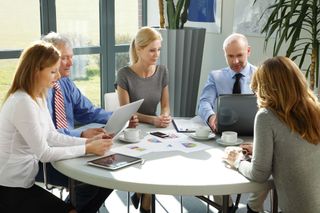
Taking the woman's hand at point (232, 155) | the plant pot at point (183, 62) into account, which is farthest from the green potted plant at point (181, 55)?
the woman's hand at point (232, 155)

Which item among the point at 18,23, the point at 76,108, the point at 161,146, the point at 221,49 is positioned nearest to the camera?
the point at 161,146

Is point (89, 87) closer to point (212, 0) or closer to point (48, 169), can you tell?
point (212, 0)

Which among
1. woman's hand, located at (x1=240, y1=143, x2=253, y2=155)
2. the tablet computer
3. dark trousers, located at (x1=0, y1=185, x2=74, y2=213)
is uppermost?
woman's hand, located at (x1=240, y1=143, x2=253, y2=155)

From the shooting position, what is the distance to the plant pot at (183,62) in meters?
3.85

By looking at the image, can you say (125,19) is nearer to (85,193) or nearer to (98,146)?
(85,193)

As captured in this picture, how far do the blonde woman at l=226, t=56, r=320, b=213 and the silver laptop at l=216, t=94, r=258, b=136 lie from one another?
1.39 ft

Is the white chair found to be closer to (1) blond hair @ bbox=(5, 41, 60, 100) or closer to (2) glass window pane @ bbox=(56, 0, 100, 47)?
(1) blond hair @ bbox=(5, 41, 60, 100)

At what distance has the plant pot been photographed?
385 cm

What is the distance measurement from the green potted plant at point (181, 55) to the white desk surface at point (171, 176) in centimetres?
204

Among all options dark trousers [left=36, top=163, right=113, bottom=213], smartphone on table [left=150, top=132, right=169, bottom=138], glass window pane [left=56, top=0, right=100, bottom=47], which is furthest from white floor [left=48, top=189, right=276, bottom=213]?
glass window pane [left=56, top=0, right=100, bottom=47]

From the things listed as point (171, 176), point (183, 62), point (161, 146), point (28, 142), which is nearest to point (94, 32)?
point (183, 62)

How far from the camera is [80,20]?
14.7ft

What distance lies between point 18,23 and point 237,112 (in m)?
2.68

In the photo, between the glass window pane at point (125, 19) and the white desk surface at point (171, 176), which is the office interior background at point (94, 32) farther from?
the white desk surface at point (171, 176)
